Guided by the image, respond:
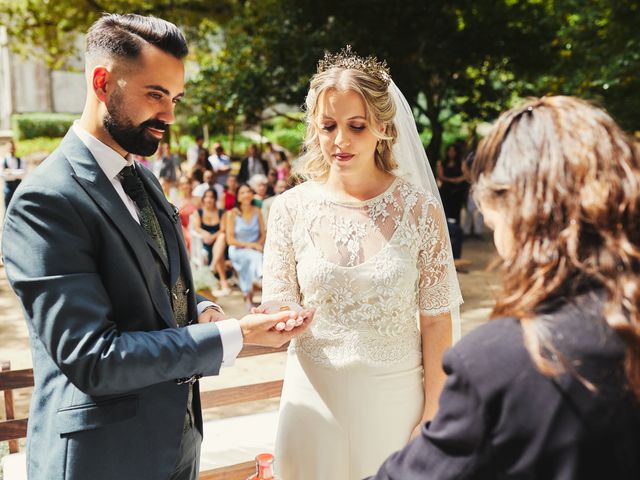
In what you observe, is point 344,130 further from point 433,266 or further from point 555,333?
point 555,333

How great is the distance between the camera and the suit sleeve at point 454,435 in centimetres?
110

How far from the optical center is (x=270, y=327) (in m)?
1.95

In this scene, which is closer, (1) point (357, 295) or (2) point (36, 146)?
(1) point (357, 295)

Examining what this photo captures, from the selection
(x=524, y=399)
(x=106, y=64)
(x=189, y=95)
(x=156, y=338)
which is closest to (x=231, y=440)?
(x=156, y=338)

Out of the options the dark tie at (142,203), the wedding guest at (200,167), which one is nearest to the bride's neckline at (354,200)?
the dark tie at (142,203)

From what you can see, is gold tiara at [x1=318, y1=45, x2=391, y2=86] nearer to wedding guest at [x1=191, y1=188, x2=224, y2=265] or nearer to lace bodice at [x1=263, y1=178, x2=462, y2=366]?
lace bodice at [x1=263, y1=178, x2=462, y2=366]

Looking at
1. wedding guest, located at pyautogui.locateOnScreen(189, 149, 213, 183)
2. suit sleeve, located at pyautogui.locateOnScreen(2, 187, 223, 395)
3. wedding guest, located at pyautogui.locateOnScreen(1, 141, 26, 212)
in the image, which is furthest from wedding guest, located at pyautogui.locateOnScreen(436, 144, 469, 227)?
suit sleeve, located at pyautogui.locateOnScreen(2, 187, 223, 395)

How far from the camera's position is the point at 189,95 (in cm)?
1216

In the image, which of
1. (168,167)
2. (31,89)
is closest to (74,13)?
(168,167)

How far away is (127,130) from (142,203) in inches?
10.7

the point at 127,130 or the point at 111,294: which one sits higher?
the point at 127,130

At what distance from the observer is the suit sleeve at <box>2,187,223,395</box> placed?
159cm

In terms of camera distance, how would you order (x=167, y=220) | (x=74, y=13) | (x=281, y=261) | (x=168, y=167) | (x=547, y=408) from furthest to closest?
(x=168, y=167)
(x=74, y=13)
(x=281, y=261)
(x=167, y=220)
(x=547, y=408)

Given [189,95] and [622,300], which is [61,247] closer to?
[622,300]
